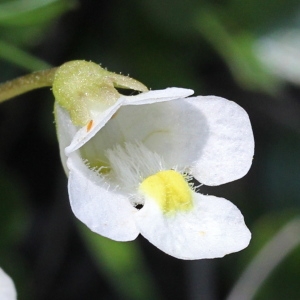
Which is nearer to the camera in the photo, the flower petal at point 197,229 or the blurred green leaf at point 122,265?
the flower petal at point 197,229

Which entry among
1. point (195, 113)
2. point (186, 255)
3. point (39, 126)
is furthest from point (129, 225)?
point (39, 126)

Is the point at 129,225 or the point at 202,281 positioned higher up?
the point at 129,225

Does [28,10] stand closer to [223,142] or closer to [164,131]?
[164,131]

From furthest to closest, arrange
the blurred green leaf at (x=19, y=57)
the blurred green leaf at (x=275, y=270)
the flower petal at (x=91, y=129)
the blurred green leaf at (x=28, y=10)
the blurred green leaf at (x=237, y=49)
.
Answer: the blurred green leaf at (x=237, y=49) < the blurred green leaf at (x=275, y=270) < the blurred green leaf at (x=19, y=57) < the blurred green leaf at (x=28, y=10) < the flower petal at (x=91, y=129)

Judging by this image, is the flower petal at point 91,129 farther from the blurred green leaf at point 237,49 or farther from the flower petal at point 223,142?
the blurred green leaf at point 237,49

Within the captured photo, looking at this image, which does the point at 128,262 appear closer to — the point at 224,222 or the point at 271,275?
the point at 271,275

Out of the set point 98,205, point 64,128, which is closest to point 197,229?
point 98,205

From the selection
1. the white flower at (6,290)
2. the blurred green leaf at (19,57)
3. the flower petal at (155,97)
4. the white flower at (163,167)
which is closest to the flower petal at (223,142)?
the white flower at (163,167)
